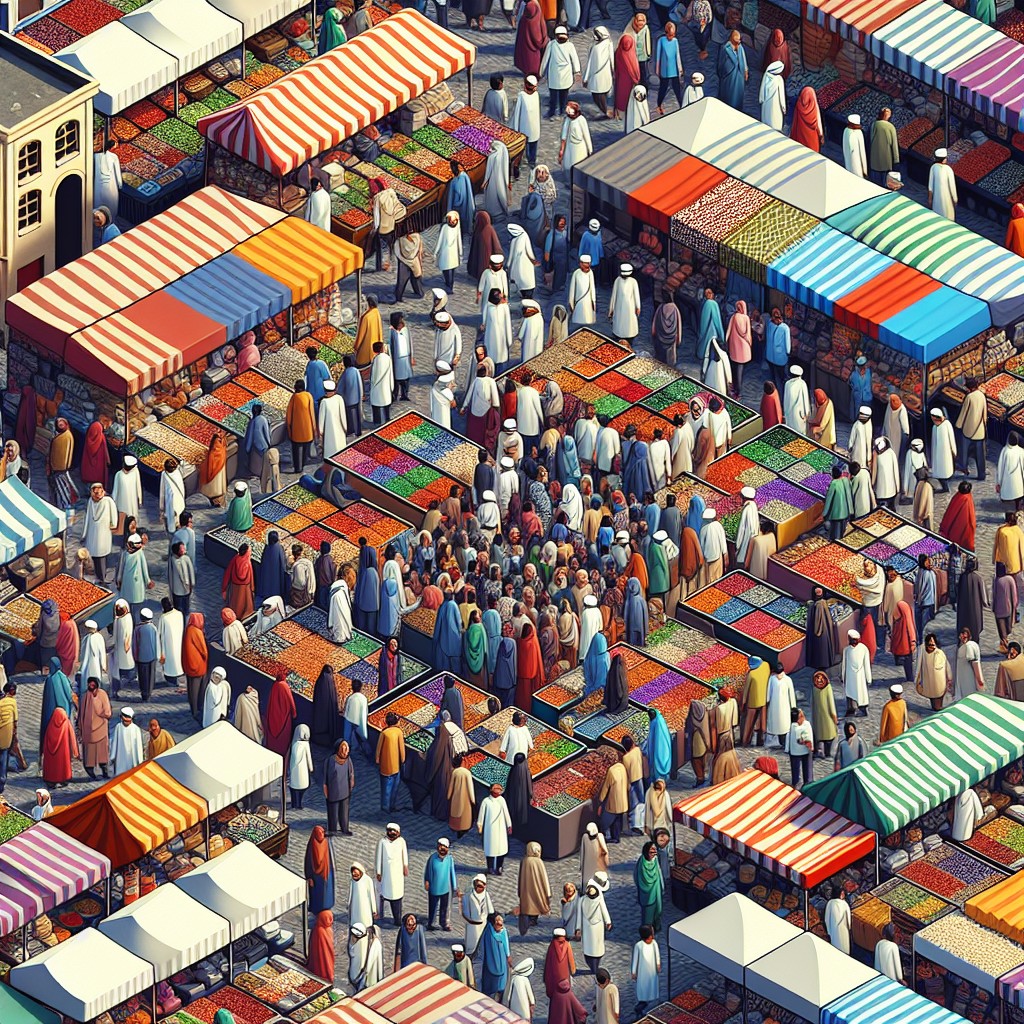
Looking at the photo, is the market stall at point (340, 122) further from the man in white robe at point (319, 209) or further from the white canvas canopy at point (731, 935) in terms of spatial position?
the white canvas canopy at point (731, 935)

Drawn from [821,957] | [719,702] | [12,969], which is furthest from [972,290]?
[12,969]

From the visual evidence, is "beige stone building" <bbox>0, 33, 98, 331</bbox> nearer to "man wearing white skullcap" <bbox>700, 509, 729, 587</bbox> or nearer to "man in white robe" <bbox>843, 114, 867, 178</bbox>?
"man wearing white skullcap" <bbox>700, 509, 729, 587</bbox>

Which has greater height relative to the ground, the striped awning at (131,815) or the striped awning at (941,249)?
the striped awning at (941,249)

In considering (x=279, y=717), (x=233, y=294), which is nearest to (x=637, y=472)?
(x=233, y=294)

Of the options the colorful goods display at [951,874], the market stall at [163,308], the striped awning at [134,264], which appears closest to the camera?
the colorful goods display at [951,874]

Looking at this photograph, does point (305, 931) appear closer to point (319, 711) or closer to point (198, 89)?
point (319, 711)

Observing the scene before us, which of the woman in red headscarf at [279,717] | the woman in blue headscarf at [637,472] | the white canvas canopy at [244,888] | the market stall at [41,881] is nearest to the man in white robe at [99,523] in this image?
the woman in red headscarf at [279,717]

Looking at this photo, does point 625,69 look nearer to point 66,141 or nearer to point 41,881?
point 66,141
